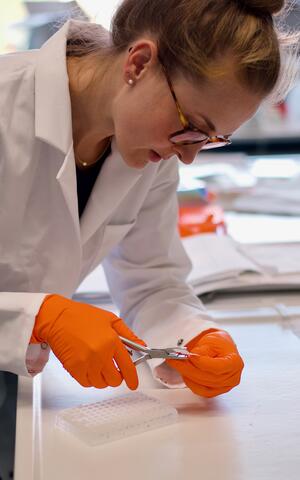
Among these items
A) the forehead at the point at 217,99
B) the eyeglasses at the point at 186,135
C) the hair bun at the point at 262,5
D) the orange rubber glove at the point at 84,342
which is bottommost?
the orange rubber glove at the point at 84,342

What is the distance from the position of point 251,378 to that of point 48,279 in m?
0.45

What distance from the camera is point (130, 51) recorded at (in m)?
1.37

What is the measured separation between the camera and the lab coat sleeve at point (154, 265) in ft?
5.62

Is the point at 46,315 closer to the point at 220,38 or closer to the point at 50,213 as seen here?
the point at 50,213

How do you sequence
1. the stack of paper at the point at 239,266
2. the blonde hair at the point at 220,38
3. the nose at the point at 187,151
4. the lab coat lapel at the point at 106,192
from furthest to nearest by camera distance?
the stack of paper at the point at 239,266 → the lab coat lapel at the point at 106,192 → the nose at the point at 187,151 → the blonde hair at the point at 220,38

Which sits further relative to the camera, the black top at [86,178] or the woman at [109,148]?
the black top at [86,178]

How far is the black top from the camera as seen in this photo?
5.25ft

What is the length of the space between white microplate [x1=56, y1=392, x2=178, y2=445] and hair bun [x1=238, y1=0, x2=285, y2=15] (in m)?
0.69

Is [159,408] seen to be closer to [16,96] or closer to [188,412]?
[188,412]

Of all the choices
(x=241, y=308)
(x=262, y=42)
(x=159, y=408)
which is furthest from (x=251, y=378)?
(x=262, y=42)

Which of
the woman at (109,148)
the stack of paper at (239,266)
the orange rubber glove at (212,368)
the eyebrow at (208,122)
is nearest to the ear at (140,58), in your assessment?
the woman at (109,148)

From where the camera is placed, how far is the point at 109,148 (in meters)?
1.61

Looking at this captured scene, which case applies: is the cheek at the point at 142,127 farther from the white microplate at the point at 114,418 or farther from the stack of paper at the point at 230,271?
the stack of paper at the point at 230,271

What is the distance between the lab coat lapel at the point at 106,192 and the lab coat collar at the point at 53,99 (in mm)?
161
